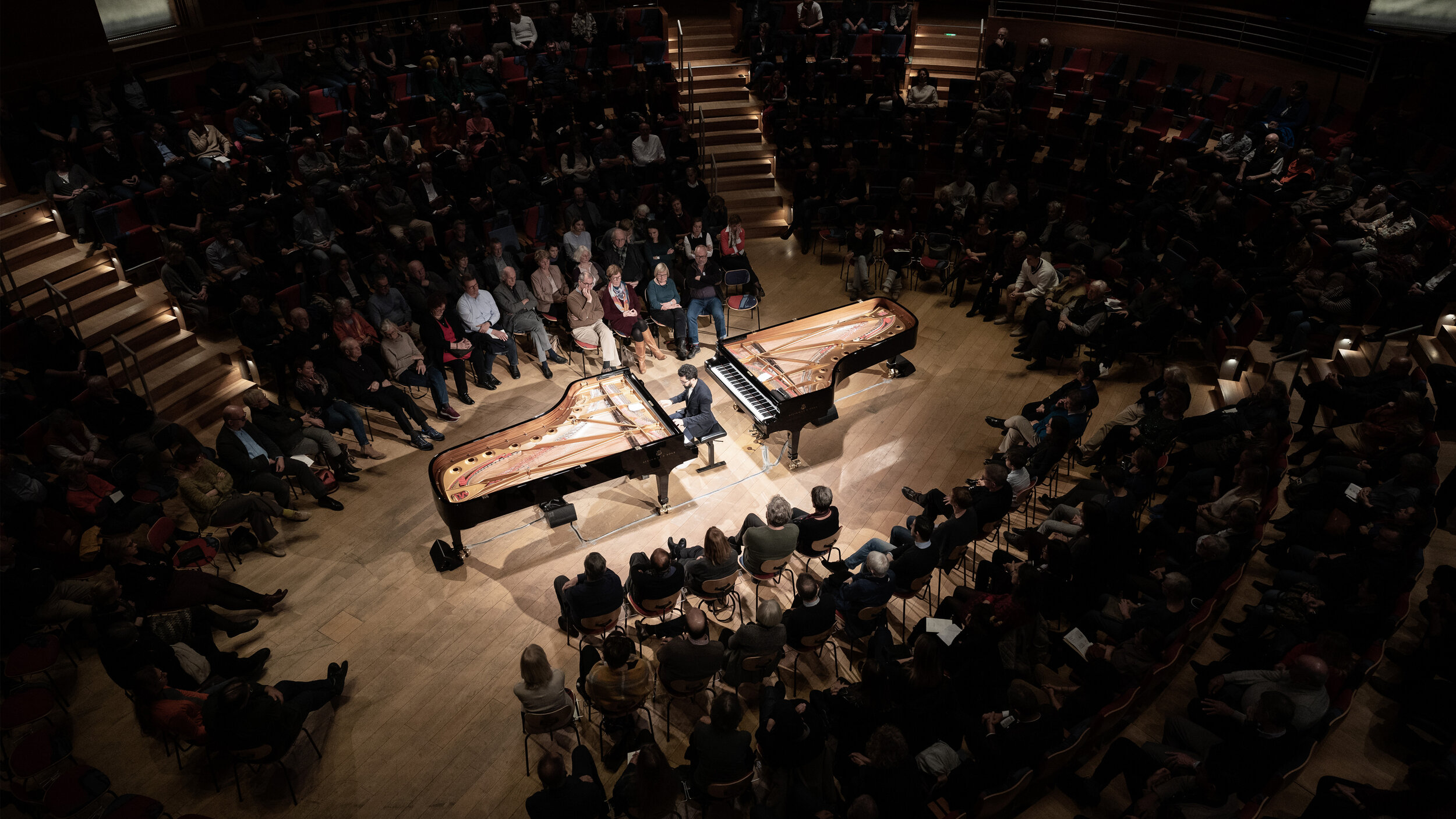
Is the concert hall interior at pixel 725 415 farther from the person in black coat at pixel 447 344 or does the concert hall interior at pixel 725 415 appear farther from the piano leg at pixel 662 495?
the piano leg at pixel 662 495

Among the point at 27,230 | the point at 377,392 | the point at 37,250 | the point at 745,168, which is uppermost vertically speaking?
the point at 27,230

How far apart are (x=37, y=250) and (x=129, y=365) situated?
1801 mm

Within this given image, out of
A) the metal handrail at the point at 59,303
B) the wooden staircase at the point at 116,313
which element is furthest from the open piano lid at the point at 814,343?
the metal handrail at the point at 59,303

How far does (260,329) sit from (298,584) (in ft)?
9.83

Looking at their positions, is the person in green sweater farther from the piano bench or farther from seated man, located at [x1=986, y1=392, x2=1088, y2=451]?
seated man, located at [x1=986, y1=392, x2=1088, y2=451]

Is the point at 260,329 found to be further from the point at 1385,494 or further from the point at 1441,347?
the point at 1441,347

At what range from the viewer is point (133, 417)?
7.77 m

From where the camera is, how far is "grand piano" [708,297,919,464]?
7.93m

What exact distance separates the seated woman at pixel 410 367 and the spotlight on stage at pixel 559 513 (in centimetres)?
208

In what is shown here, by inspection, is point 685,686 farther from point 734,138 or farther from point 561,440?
point 734,138

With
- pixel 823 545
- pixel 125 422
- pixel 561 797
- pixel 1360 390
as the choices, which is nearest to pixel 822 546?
pixel 823 545

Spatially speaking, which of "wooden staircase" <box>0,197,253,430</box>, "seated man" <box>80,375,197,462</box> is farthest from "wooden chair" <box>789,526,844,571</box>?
"wooden staircase" <box>0,197,253,430</box>

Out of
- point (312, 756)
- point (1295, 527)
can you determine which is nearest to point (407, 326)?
point (312, 756)

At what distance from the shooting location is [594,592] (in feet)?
19.4
